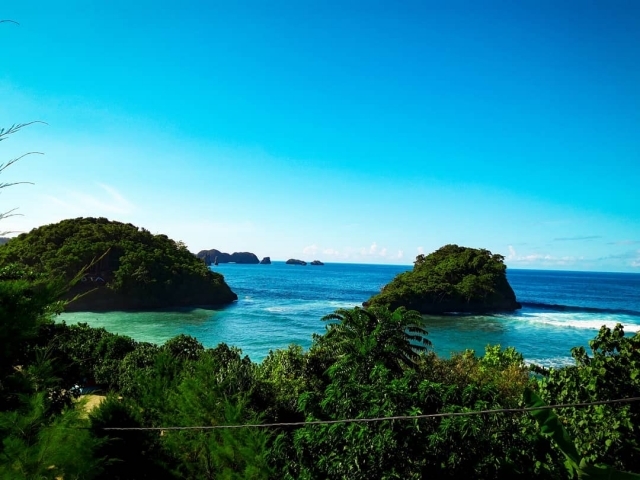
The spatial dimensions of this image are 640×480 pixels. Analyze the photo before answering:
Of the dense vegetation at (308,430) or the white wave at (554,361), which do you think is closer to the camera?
the dense vegetation at (308,430)

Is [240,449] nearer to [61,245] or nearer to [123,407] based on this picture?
[123,407]

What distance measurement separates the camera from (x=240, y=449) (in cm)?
975

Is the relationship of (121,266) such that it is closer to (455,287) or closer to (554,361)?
(455,287)

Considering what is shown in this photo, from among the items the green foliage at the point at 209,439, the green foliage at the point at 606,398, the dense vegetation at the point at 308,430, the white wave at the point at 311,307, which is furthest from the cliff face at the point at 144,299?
the green foliage at the point at 606,398

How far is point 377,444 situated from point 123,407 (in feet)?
21.7

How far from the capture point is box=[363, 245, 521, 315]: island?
223 feet

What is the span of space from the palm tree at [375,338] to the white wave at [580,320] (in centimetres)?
4687

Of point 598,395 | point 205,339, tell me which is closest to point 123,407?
point 598,395

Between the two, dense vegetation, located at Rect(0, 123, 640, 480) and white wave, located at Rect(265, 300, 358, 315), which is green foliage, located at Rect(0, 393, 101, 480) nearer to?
dense vegetation, located at Rect(0, 123, 640, 480)

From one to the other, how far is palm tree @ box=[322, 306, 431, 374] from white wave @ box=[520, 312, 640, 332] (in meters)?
46.9

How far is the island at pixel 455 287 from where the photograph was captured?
67.9 m

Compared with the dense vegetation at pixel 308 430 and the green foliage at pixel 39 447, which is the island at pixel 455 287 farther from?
the green foliage at pixel 39 447

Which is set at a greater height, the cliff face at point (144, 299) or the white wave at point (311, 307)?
the cliff face at point (144, 299)

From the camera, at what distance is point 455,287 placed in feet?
235
